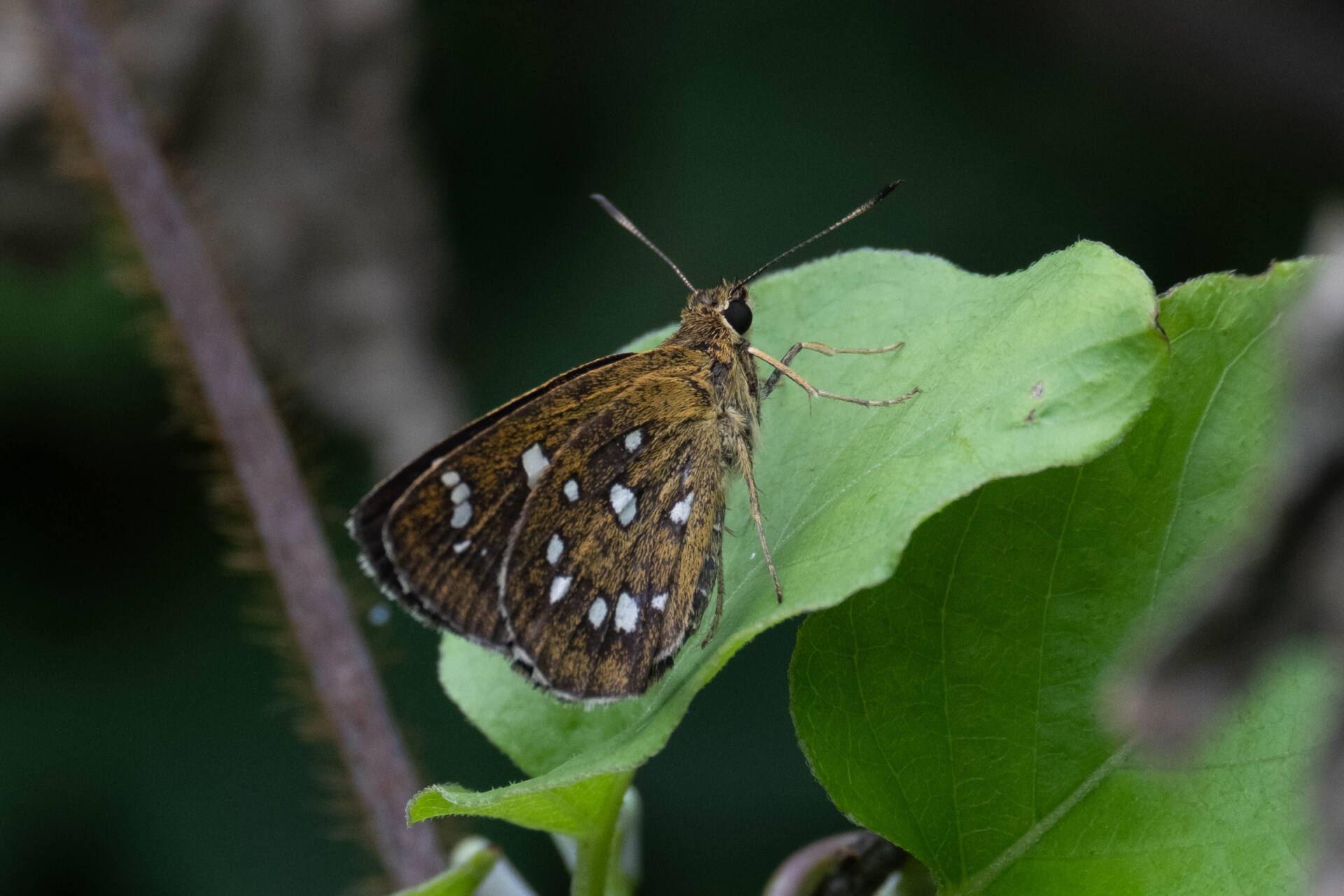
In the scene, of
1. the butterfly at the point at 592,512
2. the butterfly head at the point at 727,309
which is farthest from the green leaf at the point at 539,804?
the butterfly head at the point at 727,309

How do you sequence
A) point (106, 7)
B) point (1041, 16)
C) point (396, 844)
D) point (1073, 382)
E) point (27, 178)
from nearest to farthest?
point (1073, 382) < point (396, 844) < point (106, 7) < point (27, 178) < point (1041, 16)

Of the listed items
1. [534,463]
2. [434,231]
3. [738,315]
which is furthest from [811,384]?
[434,231]

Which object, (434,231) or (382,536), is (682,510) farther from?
(434,231)

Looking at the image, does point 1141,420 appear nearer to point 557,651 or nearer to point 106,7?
point 557,651

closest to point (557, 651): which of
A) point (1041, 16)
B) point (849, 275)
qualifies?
point (849, 275)

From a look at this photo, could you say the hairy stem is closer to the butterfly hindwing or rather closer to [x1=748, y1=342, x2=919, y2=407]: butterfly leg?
the butterfly hindwing

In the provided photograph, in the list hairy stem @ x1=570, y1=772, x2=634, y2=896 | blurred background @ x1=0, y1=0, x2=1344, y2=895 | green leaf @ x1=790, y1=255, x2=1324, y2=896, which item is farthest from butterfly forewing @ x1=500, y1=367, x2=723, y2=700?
blurred background @ x1=0, y1=0, x2=1344, y2=895
